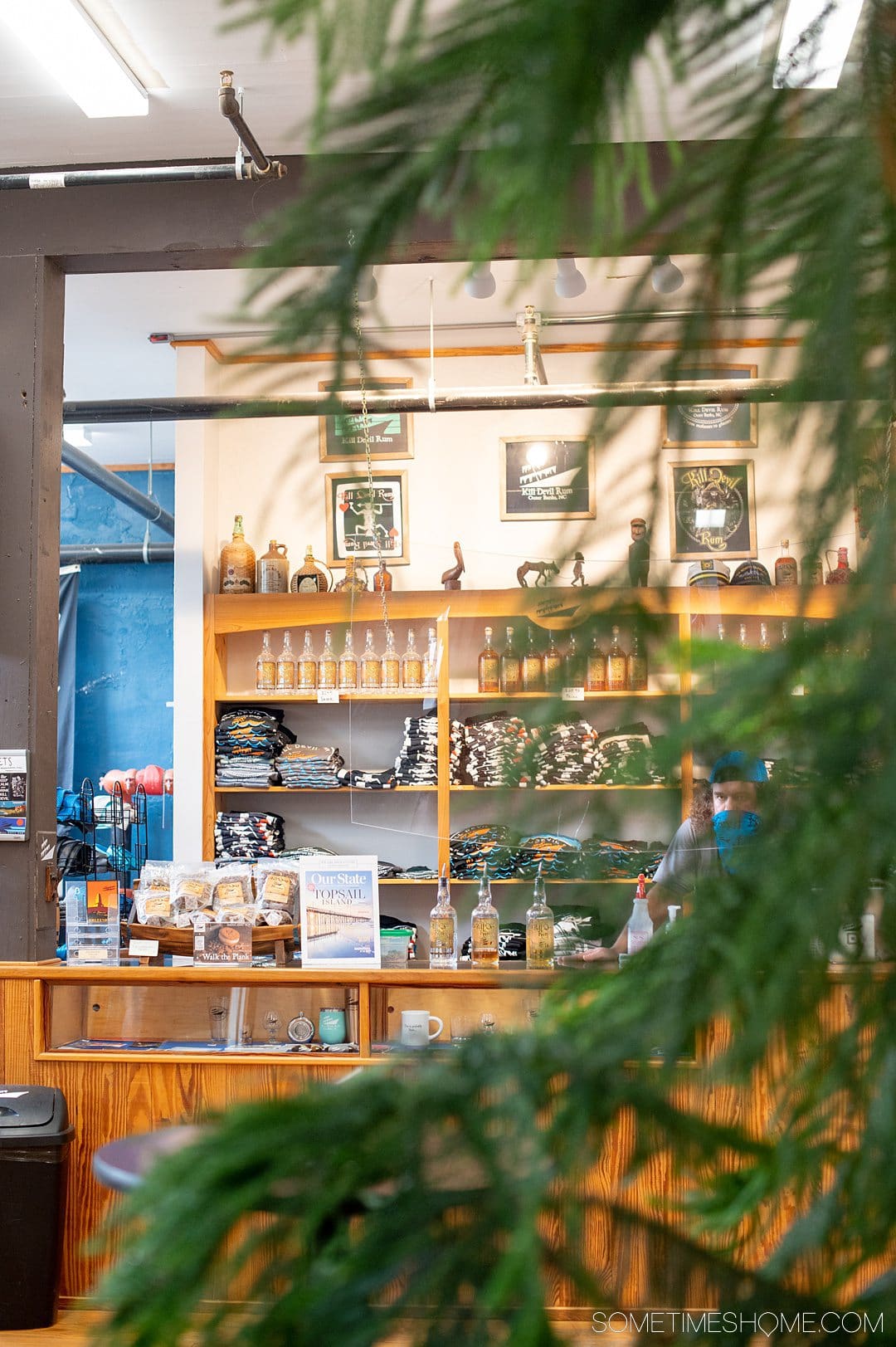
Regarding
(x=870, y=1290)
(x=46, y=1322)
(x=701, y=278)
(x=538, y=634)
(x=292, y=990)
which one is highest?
(x=701, y=278)

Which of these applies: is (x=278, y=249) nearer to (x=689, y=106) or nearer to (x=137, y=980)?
(x=689, y=106)

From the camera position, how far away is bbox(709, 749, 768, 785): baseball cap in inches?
24.2

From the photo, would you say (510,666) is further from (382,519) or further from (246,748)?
(382,519)

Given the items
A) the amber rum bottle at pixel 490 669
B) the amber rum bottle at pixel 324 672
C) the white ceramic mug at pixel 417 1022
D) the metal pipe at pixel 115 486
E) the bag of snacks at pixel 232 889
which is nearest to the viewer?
the amber rum bottle at pixel 490 669

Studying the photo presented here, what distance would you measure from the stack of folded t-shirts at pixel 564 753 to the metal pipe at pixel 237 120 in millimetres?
3356

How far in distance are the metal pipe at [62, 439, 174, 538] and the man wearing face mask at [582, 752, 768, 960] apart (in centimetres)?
700

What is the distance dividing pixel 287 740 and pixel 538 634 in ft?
19.5

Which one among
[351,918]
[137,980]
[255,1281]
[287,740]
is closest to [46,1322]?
[137,980]

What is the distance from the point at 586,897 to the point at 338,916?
3.45m

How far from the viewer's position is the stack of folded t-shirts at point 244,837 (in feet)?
20.6

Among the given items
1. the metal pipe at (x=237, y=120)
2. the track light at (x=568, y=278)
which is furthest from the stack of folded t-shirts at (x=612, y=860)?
the track light at (x=568, y=278)

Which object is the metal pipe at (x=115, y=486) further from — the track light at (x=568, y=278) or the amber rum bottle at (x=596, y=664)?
the amber rum bottle at (x=596, y=664)

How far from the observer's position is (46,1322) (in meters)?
3.60

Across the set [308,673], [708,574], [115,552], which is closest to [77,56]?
[708,574]
